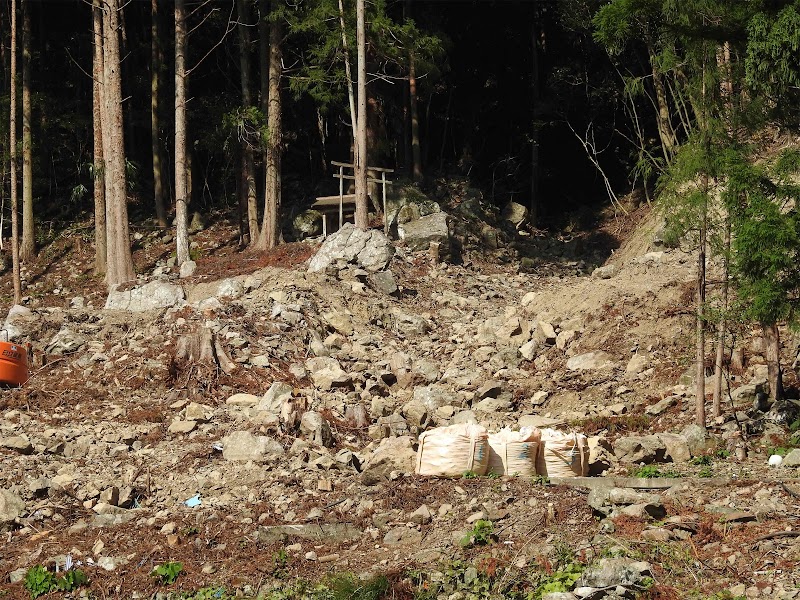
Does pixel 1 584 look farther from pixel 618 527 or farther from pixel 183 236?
pixel 183 236

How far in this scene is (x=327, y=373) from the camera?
14.3 meters

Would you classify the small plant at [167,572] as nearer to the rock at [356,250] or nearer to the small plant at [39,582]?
the small plant at [39,582]

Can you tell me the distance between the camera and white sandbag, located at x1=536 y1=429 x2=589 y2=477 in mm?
9805

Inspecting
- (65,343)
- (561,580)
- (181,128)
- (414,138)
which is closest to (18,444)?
(65,343)

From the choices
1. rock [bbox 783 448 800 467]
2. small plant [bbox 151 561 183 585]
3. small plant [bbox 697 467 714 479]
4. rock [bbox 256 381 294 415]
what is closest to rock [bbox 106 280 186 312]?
rock [bbox 256 381 294 415]

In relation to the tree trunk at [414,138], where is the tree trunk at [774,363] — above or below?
below

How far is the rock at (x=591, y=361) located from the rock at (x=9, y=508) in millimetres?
7917

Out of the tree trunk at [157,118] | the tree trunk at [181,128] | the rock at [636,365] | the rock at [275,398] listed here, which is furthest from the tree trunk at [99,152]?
the rock at [636,365]

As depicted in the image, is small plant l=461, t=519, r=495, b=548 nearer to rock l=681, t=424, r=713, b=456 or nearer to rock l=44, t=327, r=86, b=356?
rock l=681, t=424, r=713, b=456

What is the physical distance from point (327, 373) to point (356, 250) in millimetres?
5449

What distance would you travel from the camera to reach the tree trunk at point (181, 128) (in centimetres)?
2173

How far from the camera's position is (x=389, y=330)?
1700 cm

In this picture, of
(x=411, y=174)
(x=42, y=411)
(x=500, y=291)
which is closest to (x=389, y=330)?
(x=500, y=291)

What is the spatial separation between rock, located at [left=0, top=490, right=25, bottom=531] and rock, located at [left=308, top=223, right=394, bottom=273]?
9620 mm
